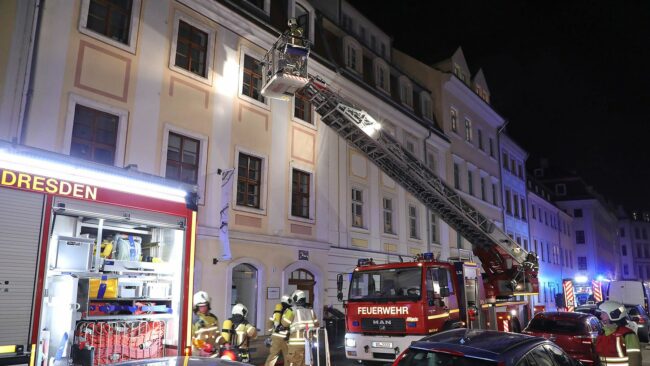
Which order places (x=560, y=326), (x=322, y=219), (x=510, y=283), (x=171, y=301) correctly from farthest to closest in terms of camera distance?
(x=322, y=219), (x=510, y=283), (x=560, y=326), (x=171, y=301)

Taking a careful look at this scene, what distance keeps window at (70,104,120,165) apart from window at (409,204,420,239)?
13935 mm

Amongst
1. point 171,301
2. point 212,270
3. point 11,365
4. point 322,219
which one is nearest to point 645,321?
point 322,219

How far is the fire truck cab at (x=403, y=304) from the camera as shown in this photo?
381 inches

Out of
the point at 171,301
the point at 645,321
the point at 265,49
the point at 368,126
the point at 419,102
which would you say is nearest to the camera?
the point at 171,301

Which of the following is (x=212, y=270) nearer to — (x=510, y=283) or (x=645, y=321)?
(x=510, y=283)

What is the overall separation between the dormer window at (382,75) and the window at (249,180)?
8371mm

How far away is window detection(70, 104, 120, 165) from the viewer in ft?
34.3

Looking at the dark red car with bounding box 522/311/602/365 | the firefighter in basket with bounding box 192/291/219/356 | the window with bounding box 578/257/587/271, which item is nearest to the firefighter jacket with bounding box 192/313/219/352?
the firefighter in basket with bounding box 192/291/219/356

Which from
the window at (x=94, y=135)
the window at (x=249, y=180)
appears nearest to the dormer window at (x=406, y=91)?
the window at (x=249, y=180)

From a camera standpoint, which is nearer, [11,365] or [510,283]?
[11,365]

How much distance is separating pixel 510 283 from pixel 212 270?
804cm

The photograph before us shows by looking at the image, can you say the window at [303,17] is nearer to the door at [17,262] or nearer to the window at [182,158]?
the window at [182,158]

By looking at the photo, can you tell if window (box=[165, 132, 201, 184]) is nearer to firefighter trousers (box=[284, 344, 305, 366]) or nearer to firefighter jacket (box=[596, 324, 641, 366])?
firefighter trousers (box=[284, 344, 305, 366])

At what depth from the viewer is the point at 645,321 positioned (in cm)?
1844
